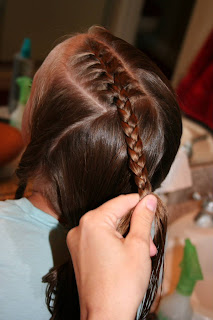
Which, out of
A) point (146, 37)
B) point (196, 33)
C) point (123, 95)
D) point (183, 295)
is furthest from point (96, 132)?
point (196, 33)

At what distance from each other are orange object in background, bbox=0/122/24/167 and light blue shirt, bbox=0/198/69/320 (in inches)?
10.4

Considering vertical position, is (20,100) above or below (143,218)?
below

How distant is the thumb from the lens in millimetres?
387

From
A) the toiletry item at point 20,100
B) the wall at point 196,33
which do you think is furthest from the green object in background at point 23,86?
the wall at point 196,33

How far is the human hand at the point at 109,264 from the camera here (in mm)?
346

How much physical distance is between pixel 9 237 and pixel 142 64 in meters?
0.34

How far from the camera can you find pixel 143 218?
40 centimetres

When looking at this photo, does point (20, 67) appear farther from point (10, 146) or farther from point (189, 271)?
point (189, 271)

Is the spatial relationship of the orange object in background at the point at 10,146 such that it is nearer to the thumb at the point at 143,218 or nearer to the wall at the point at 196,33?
the thumb at the point at 143,218

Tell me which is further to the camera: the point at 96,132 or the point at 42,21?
the point at 42,21

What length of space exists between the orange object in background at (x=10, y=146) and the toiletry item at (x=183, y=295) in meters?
0.45

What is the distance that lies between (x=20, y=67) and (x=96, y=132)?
0.45 meters

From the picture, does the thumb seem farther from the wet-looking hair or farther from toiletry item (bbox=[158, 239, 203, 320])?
toiletry item (bbox=[158, 239, 203, 320])

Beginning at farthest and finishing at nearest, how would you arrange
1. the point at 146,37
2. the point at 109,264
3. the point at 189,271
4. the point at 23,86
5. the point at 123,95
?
the point at 146,37 < the point at 23,86 < the point at 189,271 < the point at 123,95 < the point at 109,264
